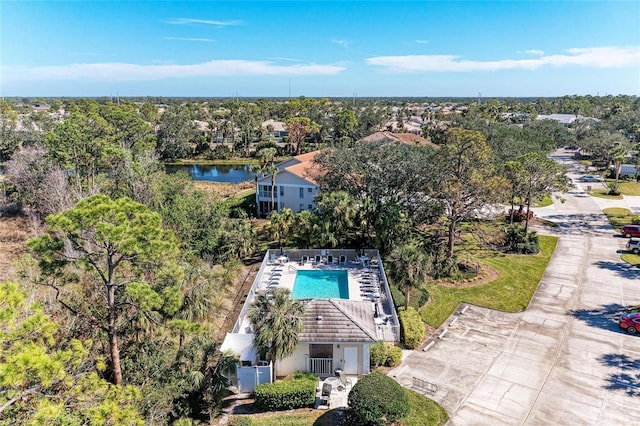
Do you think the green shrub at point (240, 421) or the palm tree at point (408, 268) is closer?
the green shrub at point (240, 421)

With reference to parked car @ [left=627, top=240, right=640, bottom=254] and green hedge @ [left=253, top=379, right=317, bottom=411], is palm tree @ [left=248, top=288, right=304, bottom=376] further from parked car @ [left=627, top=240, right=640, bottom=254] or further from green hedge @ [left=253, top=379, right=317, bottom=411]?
parked car @ [left=627, top=240, right=640, bottom=254]

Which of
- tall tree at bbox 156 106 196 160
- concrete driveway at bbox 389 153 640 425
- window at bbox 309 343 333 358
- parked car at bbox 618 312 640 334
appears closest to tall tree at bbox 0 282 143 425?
window at bbox 309 343 333 358

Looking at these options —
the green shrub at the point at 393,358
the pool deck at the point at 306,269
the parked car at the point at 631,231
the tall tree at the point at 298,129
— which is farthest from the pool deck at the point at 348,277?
the tall tree at the point at 298,129

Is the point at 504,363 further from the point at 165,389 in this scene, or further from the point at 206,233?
the point at 206,233

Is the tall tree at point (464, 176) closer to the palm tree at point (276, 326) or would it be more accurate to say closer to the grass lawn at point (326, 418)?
the grass lawn at point (326, 418)

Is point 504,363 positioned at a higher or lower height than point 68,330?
lower

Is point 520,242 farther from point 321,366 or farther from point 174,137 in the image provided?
point 174,137

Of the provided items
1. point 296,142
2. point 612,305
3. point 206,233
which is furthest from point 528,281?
point 296,142
